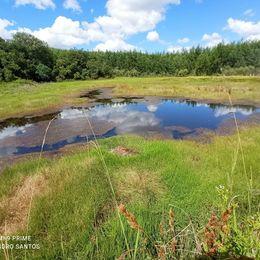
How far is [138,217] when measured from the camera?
6258mm

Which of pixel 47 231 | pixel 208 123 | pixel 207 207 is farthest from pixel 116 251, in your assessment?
pixel 208 123

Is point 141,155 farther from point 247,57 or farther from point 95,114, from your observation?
point 247,57

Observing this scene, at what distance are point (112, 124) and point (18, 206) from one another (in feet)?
43.8

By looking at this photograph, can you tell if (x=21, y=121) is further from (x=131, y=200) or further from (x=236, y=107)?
(x=236, y=107)

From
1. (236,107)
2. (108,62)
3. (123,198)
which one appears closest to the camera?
(123,198)

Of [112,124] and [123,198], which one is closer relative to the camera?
[123,198]

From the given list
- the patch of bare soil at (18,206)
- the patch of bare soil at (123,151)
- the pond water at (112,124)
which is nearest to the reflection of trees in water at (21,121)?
the pond water at (112,124)

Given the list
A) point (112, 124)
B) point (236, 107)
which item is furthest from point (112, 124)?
point (236, 107)

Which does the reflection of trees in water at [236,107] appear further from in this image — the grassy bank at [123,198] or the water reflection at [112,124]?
the grassy bank at [123,198]

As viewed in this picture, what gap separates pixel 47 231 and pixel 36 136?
42.1 ft

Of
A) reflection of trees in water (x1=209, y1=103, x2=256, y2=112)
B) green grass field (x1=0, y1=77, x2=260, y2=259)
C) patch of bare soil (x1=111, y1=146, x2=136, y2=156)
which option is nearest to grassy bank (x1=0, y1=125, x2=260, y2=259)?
green grass field (x1=0, y1=77, x2=260, y2=259)

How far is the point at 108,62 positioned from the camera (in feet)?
336

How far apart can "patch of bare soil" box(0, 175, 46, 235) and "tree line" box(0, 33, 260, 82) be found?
55.3 m

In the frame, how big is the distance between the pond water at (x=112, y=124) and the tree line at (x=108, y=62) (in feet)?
132
